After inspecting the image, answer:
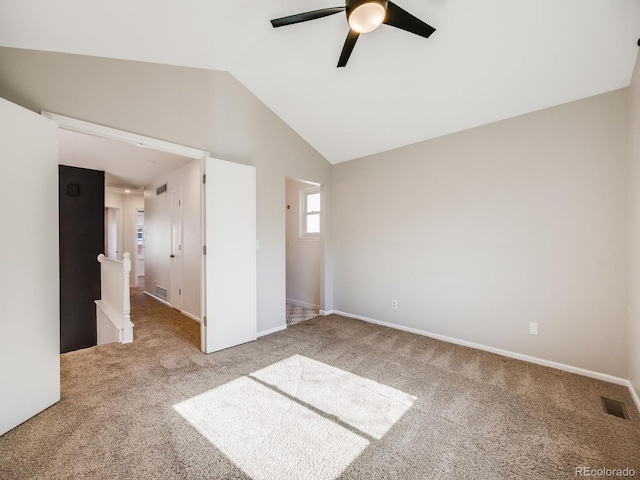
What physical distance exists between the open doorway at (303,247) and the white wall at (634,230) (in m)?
3.64

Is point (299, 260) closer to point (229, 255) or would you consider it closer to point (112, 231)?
point (229, 255)

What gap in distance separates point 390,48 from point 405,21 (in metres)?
0.73

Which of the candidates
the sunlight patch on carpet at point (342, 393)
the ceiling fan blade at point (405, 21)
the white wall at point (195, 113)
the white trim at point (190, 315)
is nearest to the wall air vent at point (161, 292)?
the white trim at point (190, 315)

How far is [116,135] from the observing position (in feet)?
7.68

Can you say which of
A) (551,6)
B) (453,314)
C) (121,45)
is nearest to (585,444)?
(453,314)

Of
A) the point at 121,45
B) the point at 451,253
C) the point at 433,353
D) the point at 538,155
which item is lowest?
the point at 433,353

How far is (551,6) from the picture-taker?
6.16 feet

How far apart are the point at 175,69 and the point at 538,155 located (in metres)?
3.79

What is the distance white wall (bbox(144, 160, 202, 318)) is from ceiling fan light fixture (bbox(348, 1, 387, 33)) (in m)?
3.09

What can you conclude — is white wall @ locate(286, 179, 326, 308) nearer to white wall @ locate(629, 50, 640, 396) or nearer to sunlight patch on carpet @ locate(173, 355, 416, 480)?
sunlight patch on carpet @ locate(173, 355, 416, 480)

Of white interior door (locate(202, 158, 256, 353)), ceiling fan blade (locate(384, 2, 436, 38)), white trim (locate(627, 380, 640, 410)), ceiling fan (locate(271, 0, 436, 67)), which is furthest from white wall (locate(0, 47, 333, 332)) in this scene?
white trim (locate(627, 380, 640, 410))

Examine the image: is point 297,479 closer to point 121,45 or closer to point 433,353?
point 433,353

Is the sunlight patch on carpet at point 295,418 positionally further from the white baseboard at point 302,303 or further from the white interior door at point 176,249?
the white interior door at point 176,249

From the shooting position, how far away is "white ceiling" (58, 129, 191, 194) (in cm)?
350
